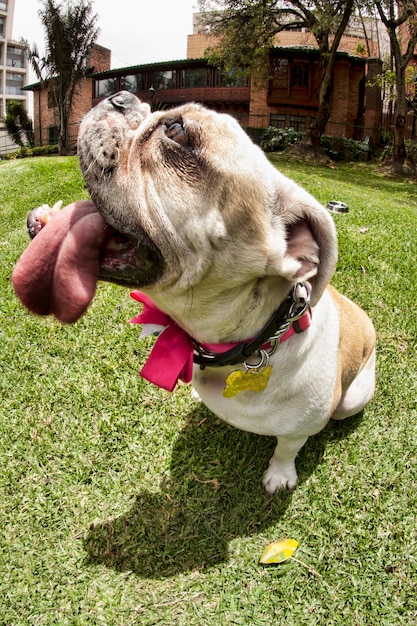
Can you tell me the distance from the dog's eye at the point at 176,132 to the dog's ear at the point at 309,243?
0.53 metres

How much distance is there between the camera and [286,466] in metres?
2.84

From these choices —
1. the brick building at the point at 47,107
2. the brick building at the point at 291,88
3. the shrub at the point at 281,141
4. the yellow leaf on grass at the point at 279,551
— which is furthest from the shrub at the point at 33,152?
the yellow leaf on grass at the point at 279,551

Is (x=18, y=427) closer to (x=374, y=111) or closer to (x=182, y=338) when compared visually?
(x=182, y=338)

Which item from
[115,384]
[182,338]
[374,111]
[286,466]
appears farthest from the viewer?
[374,111]

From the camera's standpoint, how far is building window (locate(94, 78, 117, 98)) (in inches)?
1470

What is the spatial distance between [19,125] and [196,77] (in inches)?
700

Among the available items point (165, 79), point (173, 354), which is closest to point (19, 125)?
point (165, 79)

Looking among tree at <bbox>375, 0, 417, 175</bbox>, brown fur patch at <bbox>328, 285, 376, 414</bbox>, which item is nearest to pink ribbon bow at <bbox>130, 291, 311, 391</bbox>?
brown fur patch at <bbox>328, 285, 376, 414</bbox>

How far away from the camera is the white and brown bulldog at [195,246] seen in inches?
Result: 75.5

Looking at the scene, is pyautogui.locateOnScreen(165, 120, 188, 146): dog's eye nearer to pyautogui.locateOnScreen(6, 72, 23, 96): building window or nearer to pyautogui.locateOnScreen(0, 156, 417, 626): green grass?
pyautogui.locateOnScreen(0, 156, 417, 626): green grass

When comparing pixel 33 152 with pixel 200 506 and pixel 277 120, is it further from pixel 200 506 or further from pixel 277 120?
pixel 200 506

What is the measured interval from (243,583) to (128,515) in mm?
733

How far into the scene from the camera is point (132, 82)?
119ft

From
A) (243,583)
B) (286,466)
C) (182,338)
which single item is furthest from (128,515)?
(182,338)
